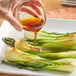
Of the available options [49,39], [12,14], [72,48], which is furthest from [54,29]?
[12,14]

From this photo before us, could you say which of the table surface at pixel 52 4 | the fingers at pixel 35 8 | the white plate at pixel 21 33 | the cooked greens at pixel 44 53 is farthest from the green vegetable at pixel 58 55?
the table surface at pixel 52 4

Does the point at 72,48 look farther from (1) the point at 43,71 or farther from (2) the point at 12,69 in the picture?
(2) the point at 12,69

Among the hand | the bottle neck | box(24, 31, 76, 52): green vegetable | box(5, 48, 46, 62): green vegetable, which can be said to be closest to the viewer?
the hand

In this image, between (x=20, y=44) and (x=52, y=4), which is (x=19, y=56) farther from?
(x=52, y=4)

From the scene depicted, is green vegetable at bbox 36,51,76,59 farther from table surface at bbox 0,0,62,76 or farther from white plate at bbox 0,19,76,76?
table surface at bbox 0,0,62,76

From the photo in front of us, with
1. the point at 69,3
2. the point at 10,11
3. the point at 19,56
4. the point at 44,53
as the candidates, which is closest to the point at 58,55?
the point at 44,53

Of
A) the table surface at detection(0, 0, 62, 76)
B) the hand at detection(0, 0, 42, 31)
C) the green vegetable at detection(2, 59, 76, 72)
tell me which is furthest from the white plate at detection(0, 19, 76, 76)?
the table surface at detection(0, 0, 62, 76)
